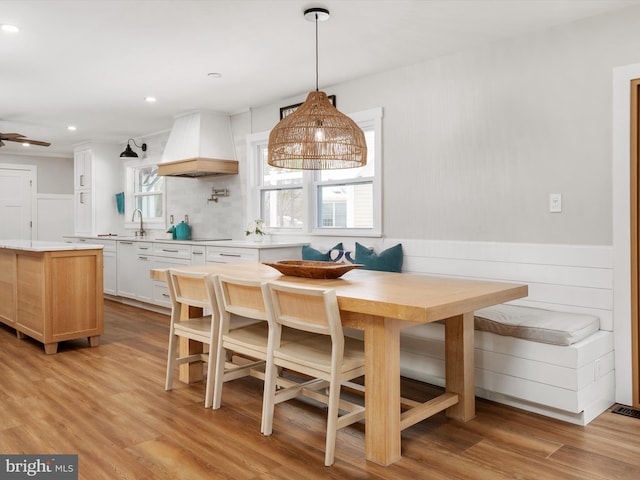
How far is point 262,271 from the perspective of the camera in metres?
3.29

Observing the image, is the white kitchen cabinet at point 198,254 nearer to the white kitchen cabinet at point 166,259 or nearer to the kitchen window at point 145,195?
the white kitchen cabinet at point 166,259

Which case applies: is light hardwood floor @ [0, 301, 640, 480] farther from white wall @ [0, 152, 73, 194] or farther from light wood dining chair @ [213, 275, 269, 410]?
white wall @ [0, 152, 73, 194]

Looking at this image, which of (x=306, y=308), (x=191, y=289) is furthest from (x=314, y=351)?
(x=191, y=289)

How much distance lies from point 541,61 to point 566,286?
1.48m

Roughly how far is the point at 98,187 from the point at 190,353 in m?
5.41

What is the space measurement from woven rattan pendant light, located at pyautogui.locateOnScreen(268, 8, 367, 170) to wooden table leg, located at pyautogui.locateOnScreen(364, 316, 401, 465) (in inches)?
45.3

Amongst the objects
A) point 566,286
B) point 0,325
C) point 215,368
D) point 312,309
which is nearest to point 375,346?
point 312,309

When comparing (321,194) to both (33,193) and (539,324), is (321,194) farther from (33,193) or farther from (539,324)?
(33,193)

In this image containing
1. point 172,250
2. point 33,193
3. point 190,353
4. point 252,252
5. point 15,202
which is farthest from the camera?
point 33,193

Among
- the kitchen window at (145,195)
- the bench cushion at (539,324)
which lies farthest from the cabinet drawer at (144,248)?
the bench cushion at (539,324)

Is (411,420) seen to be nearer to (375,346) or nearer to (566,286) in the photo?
(375,346)

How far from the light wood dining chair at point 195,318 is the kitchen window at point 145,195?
13.6ft

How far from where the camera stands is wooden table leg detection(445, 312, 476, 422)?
2.70 m

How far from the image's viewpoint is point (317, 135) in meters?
2.91
